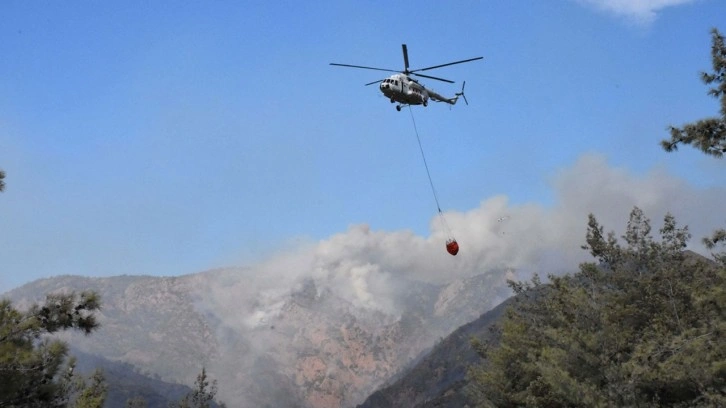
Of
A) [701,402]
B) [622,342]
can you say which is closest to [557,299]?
[622,342]

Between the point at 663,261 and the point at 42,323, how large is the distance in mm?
39156

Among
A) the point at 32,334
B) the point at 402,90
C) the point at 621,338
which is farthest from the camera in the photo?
the point at 402,90

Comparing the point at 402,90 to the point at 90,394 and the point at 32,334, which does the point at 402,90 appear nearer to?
the point at 32,334

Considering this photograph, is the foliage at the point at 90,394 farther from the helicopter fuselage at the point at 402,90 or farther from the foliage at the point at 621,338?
the helicopter fuselage at the point at 402,90

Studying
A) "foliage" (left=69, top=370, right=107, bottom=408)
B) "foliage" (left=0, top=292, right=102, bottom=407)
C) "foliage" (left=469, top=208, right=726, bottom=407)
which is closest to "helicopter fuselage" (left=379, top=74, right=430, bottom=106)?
"foliage" (left=469, top=208, right=726, bottom=407)

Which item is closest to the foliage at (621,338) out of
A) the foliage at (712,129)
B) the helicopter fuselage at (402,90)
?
the foliage at (712,129)

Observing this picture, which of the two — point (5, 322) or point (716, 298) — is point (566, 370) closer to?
point (716, 298)

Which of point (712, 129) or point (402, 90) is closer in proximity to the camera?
point (712, 129)

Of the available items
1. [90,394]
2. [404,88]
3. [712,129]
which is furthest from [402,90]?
[90,394]

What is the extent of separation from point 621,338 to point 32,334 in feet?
78.0

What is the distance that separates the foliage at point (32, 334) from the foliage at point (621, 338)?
14021 millimetres

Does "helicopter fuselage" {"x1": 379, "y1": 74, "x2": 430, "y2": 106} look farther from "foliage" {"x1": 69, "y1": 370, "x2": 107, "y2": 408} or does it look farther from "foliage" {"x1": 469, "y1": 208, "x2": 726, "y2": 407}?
"foliage" {"x1": 69, "y1": 370, "x2": 107, "y2": 408}

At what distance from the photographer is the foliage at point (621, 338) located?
18688 mm

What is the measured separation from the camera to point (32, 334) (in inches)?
420
